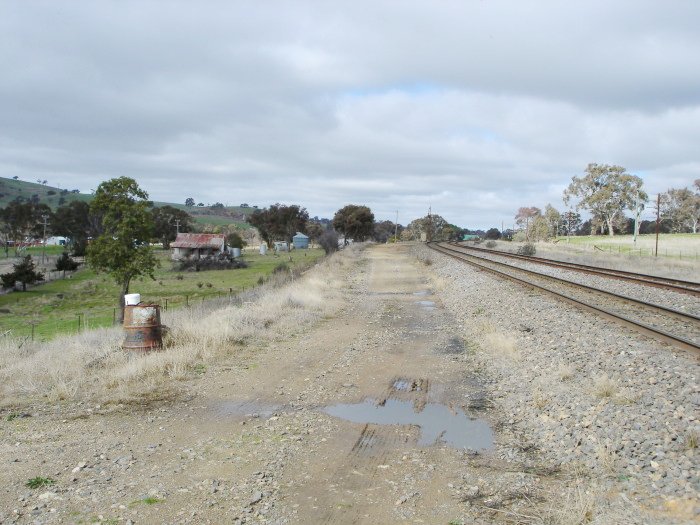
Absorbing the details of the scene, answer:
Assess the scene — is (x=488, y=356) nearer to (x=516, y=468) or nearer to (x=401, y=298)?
(x=516, y=468)

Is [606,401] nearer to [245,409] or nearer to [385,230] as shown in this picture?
[245,409]

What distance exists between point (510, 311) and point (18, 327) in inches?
1002

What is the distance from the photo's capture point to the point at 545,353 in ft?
35.3

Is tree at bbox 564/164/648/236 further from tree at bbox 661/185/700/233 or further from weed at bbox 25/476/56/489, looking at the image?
weed at bbox 25/476/56/489

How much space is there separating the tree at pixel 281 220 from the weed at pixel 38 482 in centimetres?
9615

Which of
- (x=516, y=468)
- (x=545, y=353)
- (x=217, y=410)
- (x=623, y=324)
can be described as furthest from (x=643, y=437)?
(x=623, y=324)

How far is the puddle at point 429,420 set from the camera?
7352mm

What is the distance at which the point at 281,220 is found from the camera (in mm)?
104938

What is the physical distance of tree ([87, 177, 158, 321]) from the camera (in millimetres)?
22062

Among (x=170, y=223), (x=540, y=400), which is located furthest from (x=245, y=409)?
(x=170, y=223)

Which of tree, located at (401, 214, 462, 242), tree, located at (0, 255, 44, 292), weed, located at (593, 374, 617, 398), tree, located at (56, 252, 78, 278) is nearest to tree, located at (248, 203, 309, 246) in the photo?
tree, located at (401, 214, 462, 242)

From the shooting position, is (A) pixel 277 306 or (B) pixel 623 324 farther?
(A) pixel 277 306

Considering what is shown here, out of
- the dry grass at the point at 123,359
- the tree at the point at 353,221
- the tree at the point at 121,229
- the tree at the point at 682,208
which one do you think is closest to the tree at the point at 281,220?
the tree at the point at 353,221

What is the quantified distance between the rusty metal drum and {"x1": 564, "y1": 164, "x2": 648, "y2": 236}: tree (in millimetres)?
93759
